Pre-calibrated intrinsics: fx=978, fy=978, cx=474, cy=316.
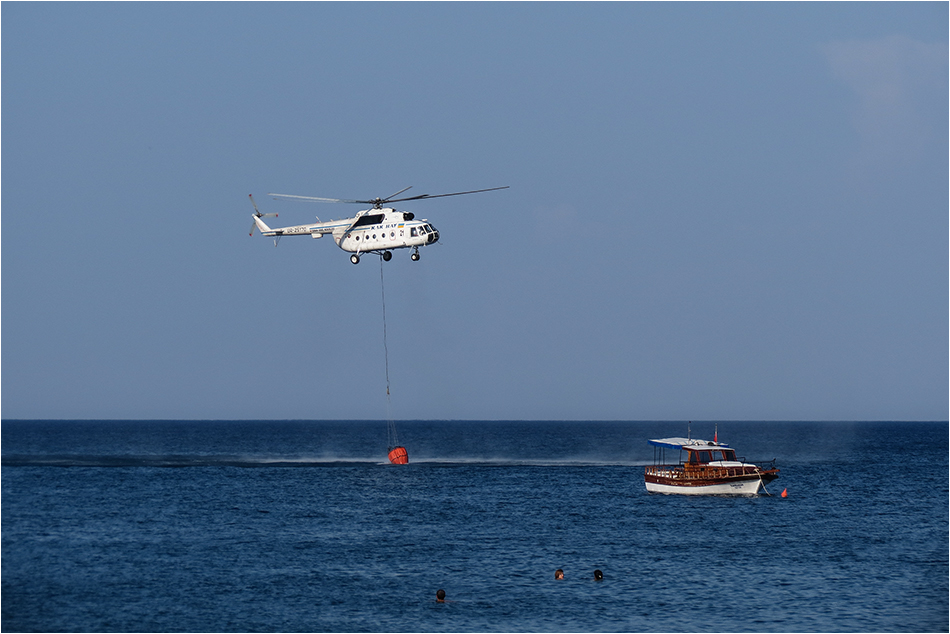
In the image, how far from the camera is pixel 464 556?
65.0m

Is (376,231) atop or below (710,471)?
atop

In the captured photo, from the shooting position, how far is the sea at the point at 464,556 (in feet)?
165

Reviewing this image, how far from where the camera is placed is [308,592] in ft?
181

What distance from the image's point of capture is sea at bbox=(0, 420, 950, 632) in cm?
5016

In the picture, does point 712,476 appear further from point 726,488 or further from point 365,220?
point 365,220

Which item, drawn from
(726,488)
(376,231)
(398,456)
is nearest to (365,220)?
(376,231)

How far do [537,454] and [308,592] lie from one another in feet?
430

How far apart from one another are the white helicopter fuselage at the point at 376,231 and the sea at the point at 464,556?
69.7 ft

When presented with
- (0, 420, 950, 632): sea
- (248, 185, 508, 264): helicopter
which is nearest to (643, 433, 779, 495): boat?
(0, 420, 950, 632): sea

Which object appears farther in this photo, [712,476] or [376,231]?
[712,476]

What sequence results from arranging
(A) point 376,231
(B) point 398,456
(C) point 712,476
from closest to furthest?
1. (A) point 376,231
2. (C) point 712,476
3. (B) point 398,456

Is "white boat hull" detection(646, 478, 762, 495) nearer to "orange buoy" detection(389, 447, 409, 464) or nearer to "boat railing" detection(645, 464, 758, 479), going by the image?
"boat railing" detection(645, 464, 758, 479)

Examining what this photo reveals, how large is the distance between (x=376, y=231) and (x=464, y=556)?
23.3 metres

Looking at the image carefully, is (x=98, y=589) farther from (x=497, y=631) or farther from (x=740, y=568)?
(x=740, y=568)
